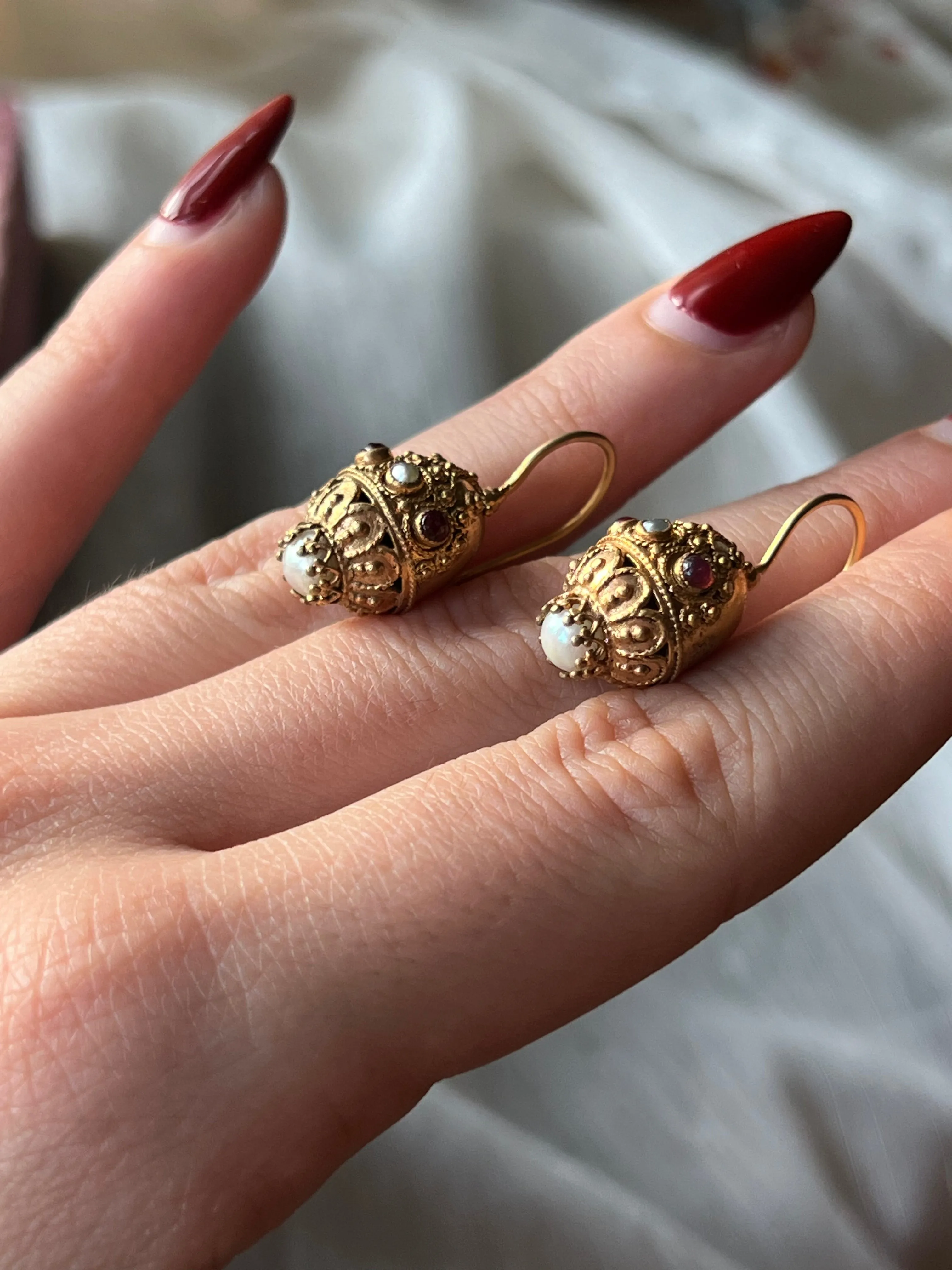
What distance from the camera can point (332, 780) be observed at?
1.07 metres

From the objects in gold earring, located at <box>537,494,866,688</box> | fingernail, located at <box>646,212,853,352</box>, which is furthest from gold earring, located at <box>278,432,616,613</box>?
fingernail, located at <box>646,212,853,352</box>

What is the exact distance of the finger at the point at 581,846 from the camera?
853 millimetres

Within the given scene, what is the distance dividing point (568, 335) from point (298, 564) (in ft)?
3.04

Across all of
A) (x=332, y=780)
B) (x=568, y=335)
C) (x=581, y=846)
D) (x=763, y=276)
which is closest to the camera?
(x=581, y=846)

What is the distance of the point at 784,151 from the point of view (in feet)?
6.70

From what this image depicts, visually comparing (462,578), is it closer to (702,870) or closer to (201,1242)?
(702,870)

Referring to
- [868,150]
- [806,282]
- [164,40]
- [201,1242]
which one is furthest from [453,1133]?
[164,40]

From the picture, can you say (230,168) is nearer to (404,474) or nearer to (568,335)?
(404,474)

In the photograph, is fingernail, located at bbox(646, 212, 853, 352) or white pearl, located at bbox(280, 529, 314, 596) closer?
white pearl, located at bbox(280, 529, 314, 596)

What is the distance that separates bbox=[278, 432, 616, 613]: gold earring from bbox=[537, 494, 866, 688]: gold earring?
5.4 inches

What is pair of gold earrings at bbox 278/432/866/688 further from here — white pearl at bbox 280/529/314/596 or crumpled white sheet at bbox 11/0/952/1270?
crumpled white sheet at bbox 11/0/952/1270

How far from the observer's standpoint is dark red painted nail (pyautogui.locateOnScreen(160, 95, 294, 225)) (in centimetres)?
134

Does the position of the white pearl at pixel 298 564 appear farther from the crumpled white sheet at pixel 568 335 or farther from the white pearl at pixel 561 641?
the crumpled white sheet at pixel 568 335

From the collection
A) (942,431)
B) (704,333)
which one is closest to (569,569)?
(704,333)
